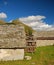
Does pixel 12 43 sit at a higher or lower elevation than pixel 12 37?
lower

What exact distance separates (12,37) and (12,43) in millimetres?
1208

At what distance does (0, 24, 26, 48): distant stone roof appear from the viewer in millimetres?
29080

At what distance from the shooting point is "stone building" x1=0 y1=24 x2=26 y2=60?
28.5m

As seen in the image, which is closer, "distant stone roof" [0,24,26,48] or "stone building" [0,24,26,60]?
"stone building" [0,24,26,60]

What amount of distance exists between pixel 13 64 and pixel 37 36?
1307 inches

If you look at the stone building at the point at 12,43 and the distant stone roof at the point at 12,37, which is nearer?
the stone building at the point at 12,43

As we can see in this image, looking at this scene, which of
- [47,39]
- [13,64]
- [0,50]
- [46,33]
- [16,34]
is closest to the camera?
[13,64]

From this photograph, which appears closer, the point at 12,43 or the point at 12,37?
the point at 12,43

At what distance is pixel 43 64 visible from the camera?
25.2 m

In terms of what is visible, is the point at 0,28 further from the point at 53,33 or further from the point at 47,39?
the point at 53,33

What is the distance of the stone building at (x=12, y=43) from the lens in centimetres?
2847

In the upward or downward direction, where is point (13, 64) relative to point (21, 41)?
downward

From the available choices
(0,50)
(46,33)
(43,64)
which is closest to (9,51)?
(0,50)

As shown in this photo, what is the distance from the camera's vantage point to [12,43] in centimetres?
2944
